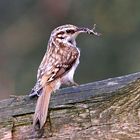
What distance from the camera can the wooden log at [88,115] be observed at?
278cm

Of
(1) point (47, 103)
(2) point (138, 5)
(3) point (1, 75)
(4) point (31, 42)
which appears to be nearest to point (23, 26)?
(4) point (31, 42)

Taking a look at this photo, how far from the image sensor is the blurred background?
12.8 meters

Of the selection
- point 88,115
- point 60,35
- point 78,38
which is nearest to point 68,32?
point 60,35

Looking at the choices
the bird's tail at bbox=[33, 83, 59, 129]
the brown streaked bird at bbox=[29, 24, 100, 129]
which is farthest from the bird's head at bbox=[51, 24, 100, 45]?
the bird's tail at bbox=[33, 83, 59, 129]

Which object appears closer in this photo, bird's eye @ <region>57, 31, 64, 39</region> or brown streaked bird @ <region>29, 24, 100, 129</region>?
brown streaked bird @ <region>29, 24, 100, 129</region>

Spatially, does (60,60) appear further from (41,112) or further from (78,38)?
(78,38)

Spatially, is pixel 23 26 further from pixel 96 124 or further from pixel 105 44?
pixel 96 124

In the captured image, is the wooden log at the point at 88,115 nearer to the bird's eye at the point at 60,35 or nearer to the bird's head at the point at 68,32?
the bird's head at the point at 68,32

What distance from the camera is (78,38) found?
535 inches

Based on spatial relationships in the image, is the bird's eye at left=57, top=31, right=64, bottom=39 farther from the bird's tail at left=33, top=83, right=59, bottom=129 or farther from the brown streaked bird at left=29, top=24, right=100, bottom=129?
the bird's tail at left=33, top=83, right=59, bottom=129

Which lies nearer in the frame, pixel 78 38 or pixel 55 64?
pixel 55 64

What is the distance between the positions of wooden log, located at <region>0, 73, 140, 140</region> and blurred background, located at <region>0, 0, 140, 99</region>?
8854mm

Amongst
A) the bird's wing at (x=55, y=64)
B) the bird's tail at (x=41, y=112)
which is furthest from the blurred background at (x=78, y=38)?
the bird's tail at (x=41, y=112)

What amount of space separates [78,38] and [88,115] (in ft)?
35.3
